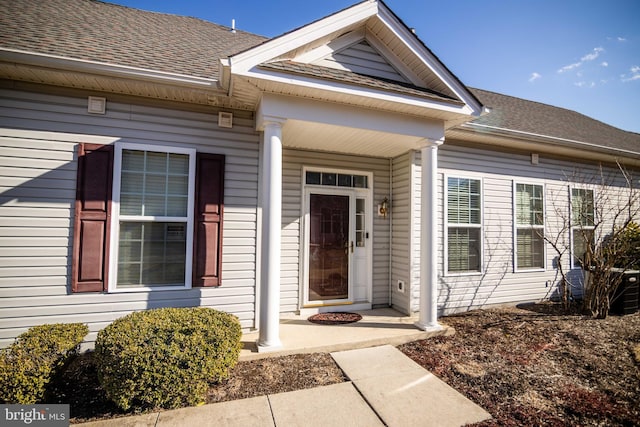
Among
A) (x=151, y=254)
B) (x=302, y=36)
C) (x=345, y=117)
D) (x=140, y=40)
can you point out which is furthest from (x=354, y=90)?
(x=140, y=40)

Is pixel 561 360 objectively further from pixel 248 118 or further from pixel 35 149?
pixel 35 149

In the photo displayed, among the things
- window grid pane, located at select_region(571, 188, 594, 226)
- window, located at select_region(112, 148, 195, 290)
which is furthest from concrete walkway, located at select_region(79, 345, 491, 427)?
window grid pane, located at select_region(571, 188, 594, 226)

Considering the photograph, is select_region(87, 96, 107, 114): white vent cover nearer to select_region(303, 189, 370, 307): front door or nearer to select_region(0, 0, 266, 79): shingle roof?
select_region(0, 0, 266, 79): shingle roof

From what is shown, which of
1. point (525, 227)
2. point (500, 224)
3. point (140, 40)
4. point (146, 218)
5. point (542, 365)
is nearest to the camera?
point (542, 365)

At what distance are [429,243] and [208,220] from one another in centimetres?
307

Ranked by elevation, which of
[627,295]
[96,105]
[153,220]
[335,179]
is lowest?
[627,295]

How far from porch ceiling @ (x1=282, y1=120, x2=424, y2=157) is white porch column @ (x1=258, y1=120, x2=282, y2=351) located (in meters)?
0.49

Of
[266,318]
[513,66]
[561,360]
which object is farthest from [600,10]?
[266,318]

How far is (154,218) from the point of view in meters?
3.58

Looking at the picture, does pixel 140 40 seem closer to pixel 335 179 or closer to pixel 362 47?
pixel 362 47

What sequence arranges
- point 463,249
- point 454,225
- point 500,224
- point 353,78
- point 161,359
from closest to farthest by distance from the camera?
point 161,359 → point 353,78 → point 454,225 → point 463,249 → point 500,224

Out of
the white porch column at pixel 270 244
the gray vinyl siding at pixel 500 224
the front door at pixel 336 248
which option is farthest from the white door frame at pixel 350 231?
the white porch column at pixel 270 244

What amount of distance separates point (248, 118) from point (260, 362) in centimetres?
313

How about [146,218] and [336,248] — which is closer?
[146,218]
